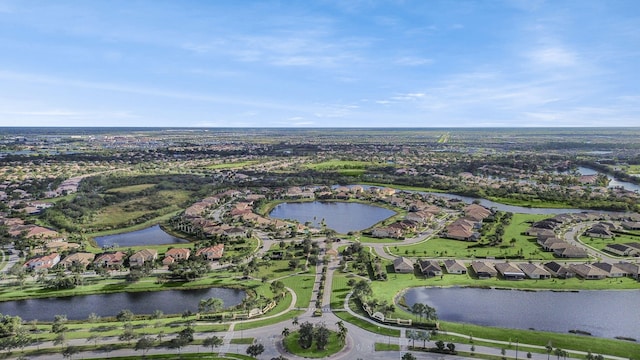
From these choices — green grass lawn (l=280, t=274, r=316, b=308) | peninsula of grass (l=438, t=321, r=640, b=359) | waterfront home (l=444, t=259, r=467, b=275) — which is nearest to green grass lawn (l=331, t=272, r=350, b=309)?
green grass lawn (l=280, t=274, r=316, b=308)

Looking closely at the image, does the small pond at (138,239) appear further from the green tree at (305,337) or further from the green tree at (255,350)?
the green tree at (305,337)

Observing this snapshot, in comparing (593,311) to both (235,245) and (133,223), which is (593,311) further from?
(133,223)

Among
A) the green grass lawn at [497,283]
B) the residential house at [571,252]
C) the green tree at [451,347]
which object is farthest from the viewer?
the residential house at [571,252]

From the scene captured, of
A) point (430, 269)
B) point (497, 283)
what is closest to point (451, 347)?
point (430, 269)

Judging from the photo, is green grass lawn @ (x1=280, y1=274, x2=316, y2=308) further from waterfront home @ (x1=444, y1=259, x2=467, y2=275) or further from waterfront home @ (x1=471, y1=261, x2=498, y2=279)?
waterfront home @ (x1=471, y1=261, x2=498, y2=279)

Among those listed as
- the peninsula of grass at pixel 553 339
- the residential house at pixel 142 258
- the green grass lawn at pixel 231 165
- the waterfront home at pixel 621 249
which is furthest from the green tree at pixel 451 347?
the green grass lawn at pixel 231 165

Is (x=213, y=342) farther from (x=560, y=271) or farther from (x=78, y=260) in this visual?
(x=560, y=271)
